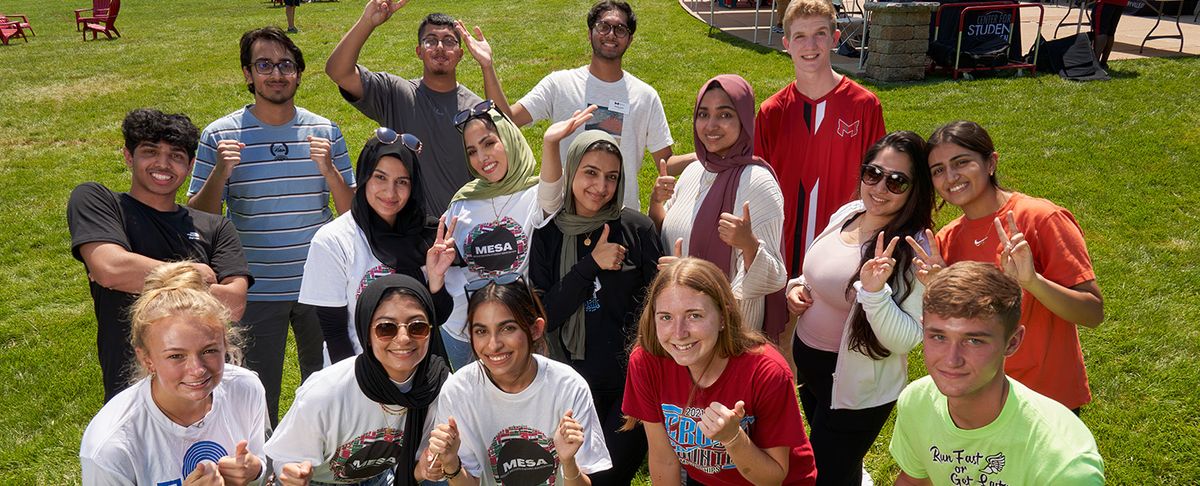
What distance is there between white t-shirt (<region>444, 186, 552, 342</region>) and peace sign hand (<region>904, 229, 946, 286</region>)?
1.84m

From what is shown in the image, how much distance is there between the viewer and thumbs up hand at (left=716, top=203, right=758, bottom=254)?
388cm

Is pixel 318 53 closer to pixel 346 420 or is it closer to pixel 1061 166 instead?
pixel 1061 166

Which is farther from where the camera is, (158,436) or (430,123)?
(430,123)

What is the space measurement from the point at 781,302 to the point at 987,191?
1137 mm

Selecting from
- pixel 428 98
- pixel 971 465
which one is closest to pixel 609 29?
pixel 428 98

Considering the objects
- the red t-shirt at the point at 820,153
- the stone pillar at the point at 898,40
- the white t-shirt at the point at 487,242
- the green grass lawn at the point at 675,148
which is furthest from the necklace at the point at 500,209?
the stone pillar at the point at 898,40

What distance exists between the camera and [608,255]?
399 centimetres

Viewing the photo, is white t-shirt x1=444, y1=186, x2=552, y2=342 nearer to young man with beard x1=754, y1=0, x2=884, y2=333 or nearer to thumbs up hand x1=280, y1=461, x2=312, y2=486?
thumbs up hand x1=280, y1=461, x2=312, y2=486

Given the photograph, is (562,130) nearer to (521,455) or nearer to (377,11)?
(521,455)

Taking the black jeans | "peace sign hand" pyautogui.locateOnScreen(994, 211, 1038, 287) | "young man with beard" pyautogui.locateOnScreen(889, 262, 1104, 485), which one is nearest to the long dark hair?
the black jeans

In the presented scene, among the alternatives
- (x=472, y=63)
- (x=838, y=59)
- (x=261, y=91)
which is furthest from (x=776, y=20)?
(x=261, y=91)

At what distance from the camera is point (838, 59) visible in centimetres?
1442

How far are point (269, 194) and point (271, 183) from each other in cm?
7

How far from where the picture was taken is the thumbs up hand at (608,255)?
3.99 metres
